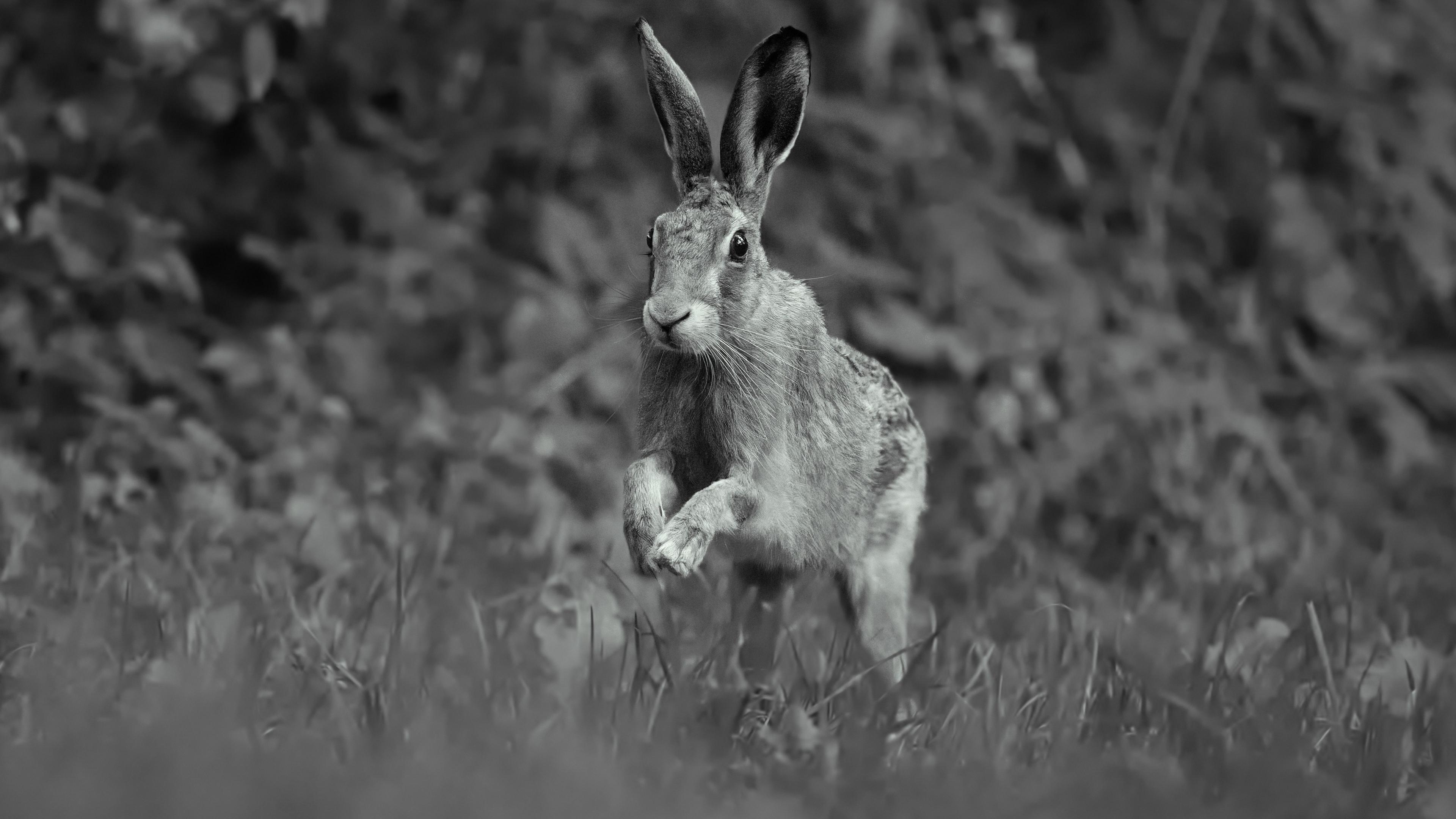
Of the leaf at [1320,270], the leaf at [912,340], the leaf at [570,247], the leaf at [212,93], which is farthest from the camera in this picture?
the leaf at [1320,270]

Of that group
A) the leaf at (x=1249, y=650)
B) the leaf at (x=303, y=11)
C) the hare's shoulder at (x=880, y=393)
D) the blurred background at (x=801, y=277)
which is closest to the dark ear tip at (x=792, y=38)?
the hare's shoulder at (x=880, y=393)

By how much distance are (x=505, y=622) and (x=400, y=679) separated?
70 centimetres

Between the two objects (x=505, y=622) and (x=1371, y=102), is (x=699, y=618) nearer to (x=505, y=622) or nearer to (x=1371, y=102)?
(x=505, y=622)

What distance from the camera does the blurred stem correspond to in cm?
652

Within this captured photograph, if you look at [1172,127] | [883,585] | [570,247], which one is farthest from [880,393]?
[1172,127]

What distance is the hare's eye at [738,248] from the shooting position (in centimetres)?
339

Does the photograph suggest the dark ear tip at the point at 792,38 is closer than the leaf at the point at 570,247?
Yes

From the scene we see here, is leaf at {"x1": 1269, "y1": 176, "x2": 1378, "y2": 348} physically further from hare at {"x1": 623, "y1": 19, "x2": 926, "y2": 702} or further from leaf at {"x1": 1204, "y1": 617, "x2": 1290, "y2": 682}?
hare at {"x1": 623, "y1": 19, "x2": 926, "y2": 702}

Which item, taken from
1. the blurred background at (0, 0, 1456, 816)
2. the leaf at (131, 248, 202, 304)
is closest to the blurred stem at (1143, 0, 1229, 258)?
the blurred background at (0, 0, 1456, 816)

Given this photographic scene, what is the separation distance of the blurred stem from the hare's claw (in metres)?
3.93

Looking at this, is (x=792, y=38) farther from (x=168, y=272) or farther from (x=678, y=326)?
(x=168, y=272)

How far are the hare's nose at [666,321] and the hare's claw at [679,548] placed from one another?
37 centimetres

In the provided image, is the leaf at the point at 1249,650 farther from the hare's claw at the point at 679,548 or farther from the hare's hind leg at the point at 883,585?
the hare's claw at the point at 679,548

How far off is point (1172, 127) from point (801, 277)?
2494mm
